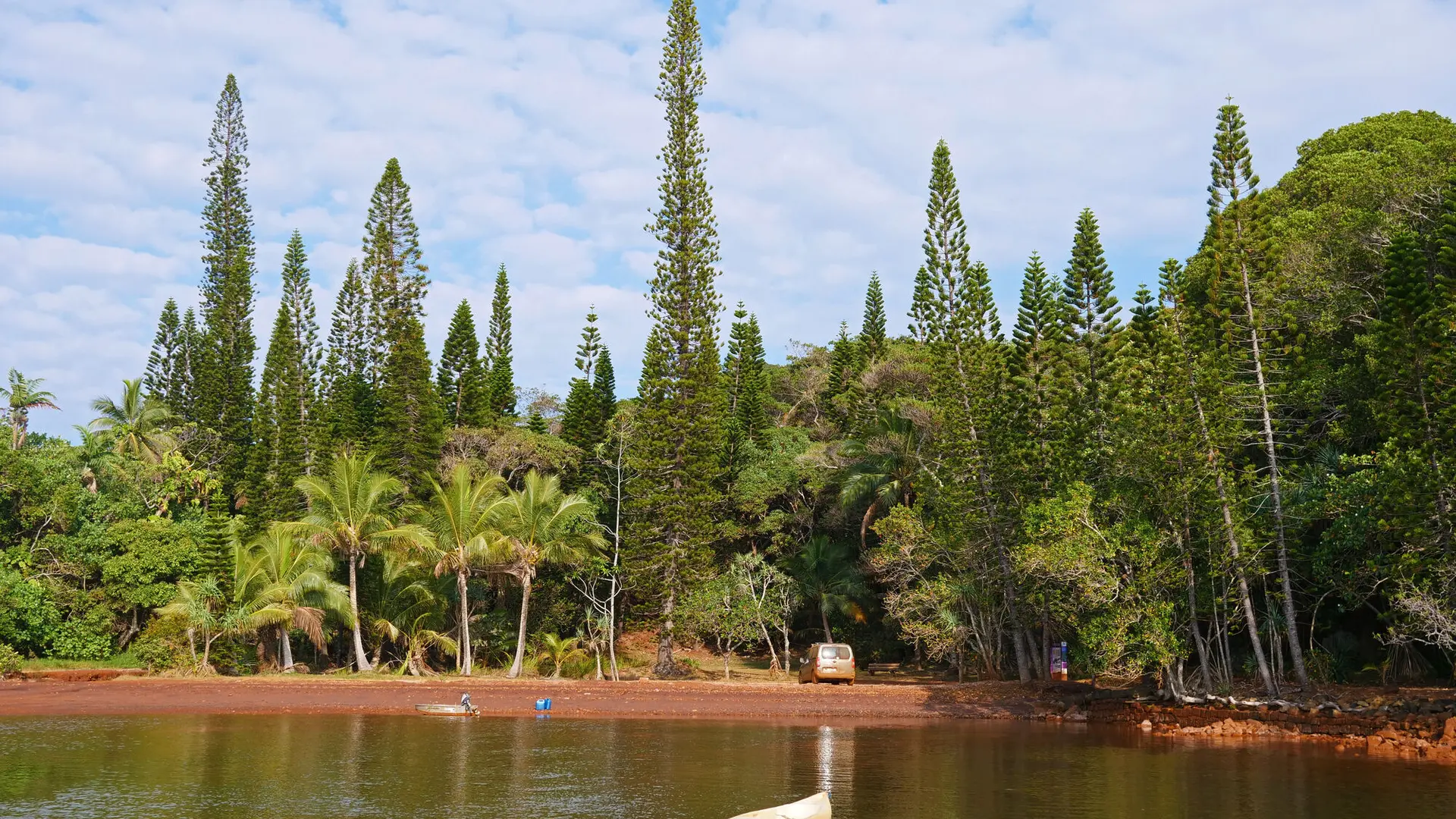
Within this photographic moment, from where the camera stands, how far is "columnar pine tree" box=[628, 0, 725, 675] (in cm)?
2972

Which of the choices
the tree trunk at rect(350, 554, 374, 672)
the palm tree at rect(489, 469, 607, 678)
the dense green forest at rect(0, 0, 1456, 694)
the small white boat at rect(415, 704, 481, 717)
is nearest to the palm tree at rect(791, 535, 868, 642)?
the dense green forest at rect(0, 0, 1456, 694)

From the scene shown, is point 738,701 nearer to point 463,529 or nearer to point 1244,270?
point 463,529

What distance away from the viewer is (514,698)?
2455 centimetres

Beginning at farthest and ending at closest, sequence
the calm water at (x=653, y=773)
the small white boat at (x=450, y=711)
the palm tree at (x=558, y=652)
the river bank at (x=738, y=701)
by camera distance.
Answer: the palm tree at (x=558, y=652), the small white boat at (x=450, y=711), the river bank at (x=738, y=701), the calm water at (x=653, y=773)

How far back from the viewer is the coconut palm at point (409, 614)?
29.3 meters

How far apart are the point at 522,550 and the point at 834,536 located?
11.5 meters

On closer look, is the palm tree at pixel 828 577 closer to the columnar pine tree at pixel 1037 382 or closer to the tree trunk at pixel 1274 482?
the columnar pine tree at pixel 1037 382

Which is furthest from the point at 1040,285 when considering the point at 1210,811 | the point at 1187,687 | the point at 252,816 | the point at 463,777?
the point at 252,816

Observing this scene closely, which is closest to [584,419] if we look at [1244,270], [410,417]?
[410,417]

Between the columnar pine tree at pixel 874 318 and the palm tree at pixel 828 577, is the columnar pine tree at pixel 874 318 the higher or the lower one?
the higher one

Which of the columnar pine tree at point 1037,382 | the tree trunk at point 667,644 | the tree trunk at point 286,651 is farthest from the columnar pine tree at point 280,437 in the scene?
the columnar pine tree at point 1037,382

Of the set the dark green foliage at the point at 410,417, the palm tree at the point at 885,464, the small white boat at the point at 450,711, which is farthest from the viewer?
the dark green foliage at the point at 410,417

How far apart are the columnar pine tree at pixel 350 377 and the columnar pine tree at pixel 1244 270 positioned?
2894cm

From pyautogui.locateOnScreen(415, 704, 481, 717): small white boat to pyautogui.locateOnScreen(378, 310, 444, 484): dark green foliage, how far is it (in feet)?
47.2
